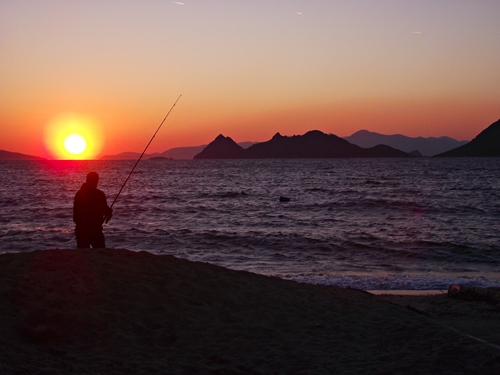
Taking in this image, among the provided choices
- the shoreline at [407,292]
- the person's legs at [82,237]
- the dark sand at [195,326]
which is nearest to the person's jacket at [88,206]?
the person's legs at [82,237]

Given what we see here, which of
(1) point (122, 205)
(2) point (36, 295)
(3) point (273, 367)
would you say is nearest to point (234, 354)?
(3) point (273, 367)

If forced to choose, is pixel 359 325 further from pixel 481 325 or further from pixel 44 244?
pixel 44 244

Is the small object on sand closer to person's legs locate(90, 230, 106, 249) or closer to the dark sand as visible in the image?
the dark sand

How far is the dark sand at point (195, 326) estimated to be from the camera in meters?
5.14

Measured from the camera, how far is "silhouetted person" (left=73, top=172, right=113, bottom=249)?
325 inches

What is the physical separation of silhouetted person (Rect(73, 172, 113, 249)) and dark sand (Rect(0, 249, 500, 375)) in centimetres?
60

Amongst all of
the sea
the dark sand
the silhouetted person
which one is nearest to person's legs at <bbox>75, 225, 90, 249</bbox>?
the silhouetted person

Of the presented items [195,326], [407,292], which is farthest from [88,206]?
[407,292]

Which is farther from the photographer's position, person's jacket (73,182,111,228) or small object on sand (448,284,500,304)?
small object on sand (448,284,500,304)

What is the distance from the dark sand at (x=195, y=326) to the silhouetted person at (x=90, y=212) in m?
0.60

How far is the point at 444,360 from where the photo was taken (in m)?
5.49

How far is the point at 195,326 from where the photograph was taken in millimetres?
6148

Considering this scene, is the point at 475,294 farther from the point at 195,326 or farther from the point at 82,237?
the point at 82,237

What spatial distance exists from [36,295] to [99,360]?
164 cm
